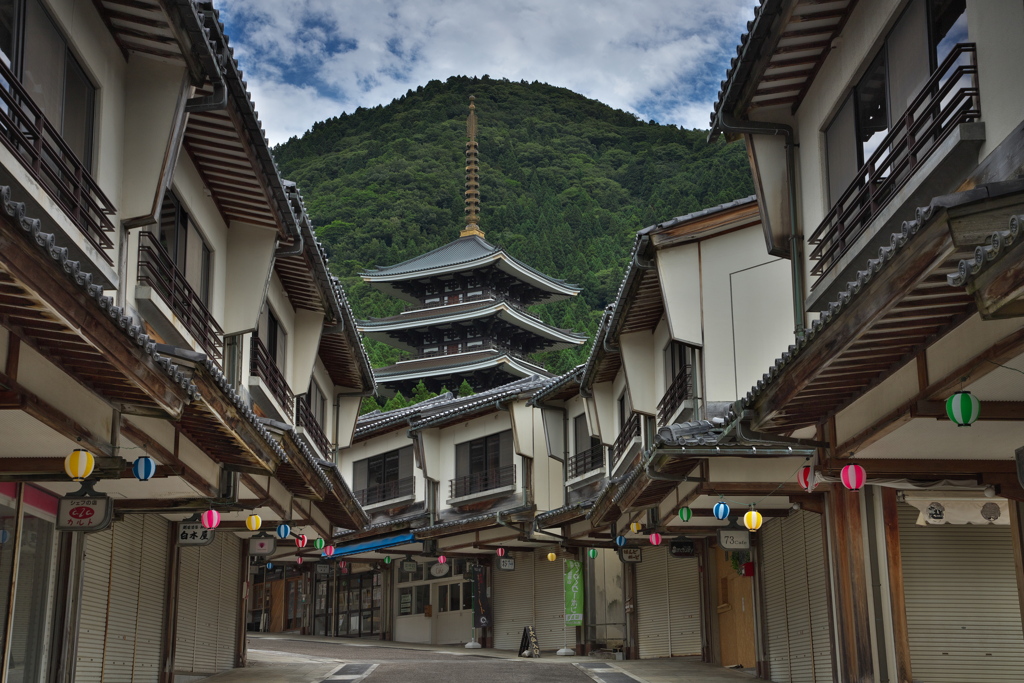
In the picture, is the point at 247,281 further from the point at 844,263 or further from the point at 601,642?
the point at 601,642

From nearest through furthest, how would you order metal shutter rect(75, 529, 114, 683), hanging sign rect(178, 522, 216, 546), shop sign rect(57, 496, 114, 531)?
shop sign rect(57, 496, 114, 531)
metal shutter rect(75, 529, 114, 683)
hanging sign rect(178, 522, 216, 546)

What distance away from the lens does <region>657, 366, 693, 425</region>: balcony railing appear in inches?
713

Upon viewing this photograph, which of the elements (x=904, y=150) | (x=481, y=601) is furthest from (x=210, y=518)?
(x=481, y=601)

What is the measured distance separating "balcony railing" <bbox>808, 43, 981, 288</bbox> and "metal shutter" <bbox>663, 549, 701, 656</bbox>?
14.2 m

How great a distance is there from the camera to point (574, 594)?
101ft

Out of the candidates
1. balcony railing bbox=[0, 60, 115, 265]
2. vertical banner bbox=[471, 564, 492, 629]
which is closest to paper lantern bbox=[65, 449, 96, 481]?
balcony railing bbox=[0, 60, 115, 265]

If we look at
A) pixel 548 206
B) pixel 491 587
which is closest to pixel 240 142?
pixel 491 587

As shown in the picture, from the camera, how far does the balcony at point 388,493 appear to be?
38.1 metres

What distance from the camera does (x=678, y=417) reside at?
18.4 meters

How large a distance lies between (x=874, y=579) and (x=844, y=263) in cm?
507

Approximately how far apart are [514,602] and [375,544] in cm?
489

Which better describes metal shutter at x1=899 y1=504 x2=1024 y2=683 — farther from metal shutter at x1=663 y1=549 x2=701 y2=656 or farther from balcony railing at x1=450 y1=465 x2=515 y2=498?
balcony railing at x1=450 y1=465 x2=515 y2=498

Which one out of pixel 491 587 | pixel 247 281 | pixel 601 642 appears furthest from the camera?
pixel 491 587

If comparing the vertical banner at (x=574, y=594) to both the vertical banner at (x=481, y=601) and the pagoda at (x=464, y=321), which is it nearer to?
the vertical banner at (x=481, y=601)
